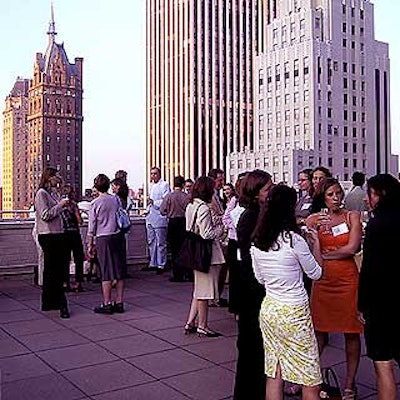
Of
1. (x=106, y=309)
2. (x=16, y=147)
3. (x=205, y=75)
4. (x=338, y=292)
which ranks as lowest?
(x=106, y=309)

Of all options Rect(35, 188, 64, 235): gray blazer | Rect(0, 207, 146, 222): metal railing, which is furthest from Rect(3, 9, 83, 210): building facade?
Rect(35, 188, 64, 235): gray blazer

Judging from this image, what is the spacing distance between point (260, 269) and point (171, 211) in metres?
6.92

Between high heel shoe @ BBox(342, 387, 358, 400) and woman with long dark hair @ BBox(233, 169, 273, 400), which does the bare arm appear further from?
high heel shoe @ BBox(342, 387, 358, 400)

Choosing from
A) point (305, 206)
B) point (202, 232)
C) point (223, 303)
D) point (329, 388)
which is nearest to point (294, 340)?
point (329, 388)

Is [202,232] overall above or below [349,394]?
above

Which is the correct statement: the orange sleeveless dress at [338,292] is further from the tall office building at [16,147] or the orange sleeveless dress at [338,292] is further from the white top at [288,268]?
the tall office building at [16,147]

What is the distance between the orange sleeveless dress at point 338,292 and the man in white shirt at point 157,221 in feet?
22.9

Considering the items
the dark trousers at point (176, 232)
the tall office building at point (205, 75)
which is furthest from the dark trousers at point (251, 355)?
the tall office building at point (205, 75)

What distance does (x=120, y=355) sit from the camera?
18.8ft

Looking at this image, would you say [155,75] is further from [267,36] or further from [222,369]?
[222,369]

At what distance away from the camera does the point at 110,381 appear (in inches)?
196

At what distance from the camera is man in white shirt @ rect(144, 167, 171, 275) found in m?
11.3

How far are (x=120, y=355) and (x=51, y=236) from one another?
2238mm

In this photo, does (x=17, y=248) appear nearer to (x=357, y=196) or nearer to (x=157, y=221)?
(x=157, y=221)
